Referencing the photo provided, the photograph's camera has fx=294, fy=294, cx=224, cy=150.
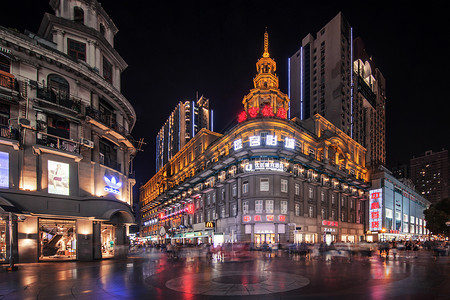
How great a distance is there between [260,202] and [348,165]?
3194 cm

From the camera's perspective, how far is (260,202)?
156ft

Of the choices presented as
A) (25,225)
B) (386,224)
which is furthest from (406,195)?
(25,225)

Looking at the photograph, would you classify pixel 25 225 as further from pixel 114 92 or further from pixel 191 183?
A: pixel 191 183

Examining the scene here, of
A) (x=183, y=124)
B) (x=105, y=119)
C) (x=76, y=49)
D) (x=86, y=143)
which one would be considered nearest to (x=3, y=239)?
(x=86, y=143)

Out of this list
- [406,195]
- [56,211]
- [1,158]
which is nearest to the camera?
[1,158]

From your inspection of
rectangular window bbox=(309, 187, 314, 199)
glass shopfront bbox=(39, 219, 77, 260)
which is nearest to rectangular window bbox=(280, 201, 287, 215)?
rectangular window bbox=(309, 187, 314, 199)

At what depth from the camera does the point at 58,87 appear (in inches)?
977

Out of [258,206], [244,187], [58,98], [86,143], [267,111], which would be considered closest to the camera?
[58,98]

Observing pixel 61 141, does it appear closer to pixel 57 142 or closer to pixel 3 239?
pixel 57 142

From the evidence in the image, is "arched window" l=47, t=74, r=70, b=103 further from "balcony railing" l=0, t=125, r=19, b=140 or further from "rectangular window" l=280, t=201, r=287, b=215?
"rectangular window" l=280, t=201, r=287, b=215

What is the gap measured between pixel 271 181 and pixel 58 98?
110 ft

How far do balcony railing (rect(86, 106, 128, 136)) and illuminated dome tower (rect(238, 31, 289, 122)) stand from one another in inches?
1107

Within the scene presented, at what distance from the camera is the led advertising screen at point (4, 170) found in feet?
67.3

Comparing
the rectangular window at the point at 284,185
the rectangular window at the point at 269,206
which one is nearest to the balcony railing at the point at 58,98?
the rectangular window at the point at 269,206
